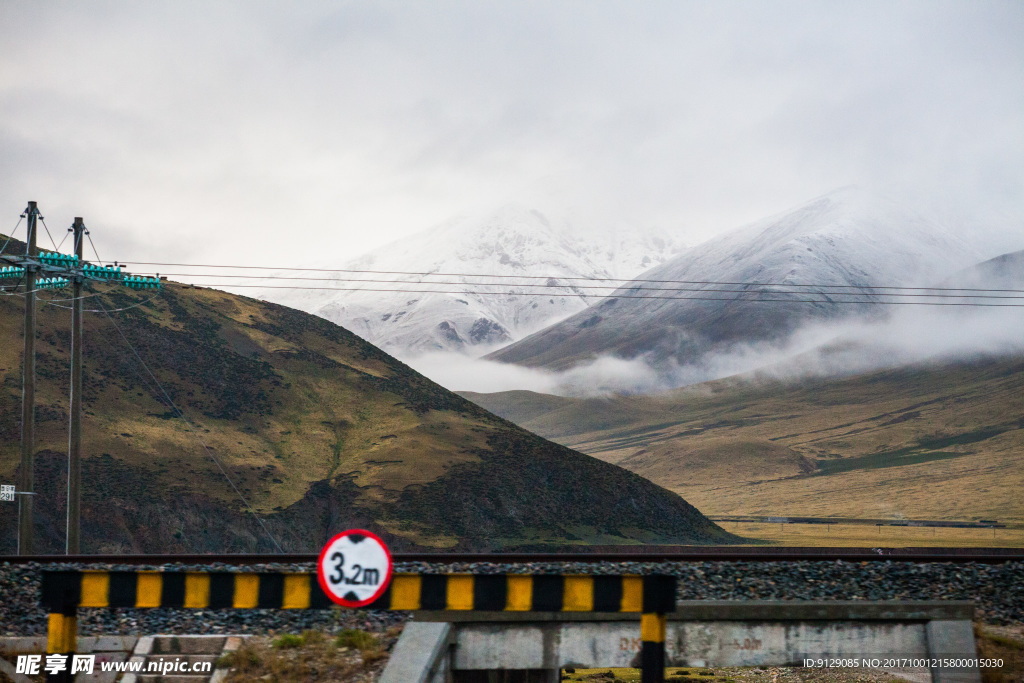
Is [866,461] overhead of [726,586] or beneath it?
overhead

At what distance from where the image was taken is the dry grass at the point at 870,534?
87688 mm

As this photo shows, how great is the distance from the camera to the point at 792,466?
157250 millimetres

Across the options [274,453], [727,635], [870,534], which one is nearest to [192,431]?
[274,453]

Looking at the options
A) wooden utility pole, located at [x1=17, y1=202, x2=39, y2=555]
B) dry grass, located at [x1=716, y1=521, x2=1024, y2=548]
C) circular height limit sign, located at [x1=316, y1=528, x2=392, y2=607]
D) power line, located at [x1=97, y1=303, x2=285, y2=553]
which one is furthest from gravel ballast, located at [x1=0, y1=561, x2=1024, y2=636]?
dry grass, located at [x1=716, y1=521, x2=1024, y2=548]

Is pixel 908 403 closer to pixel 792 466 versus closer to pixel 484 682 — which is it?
pixel 792 466

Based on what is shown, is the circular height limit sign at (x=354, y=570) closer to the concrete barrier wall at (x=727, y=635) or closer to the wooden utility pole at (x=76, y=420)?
the concrete barrier wall at (x=727, y=635)

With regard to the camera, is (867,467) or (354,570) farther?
(867,467)

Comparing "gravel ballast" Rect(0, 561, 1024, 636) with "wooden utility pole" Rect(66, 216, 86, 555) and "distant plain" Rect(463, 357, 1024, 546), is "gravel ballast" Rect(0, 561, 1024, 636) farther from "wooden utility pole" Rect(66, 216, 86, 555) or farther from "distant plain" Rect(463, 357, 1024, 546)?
"distant plain" Rect(463, 357, 1024, 546)

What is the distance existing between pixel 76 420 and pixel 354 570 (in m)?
22.8

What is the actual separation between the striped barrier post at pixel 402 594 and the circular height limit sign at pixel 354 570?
→ 0.58 feet

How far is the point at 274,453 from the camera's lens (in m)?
62.9

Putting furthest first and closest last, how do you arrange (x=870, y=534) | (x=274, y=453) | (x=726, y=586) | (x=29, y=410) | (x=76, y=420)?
(x=870, y=534) → (x=274, y=453) → (x=76, y=420) → (x=29, y=410) → (x=726, y=586)

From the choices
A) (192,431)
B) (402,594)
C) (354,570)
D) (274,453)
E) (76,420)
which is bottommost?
(402,594)

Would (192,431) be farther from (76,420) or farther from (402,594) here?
(402,594)
